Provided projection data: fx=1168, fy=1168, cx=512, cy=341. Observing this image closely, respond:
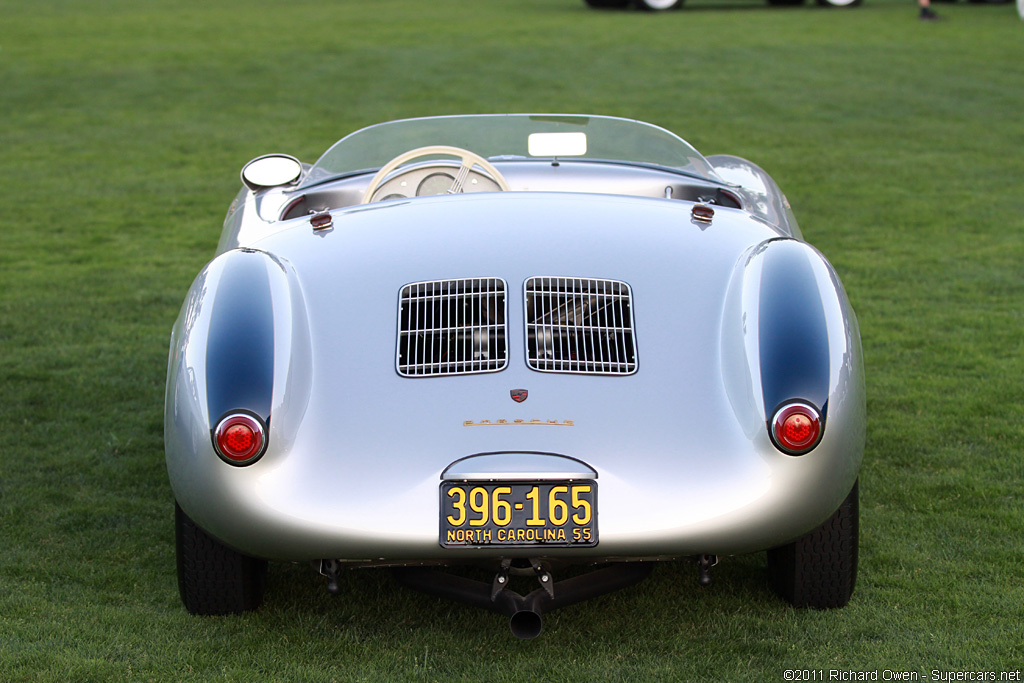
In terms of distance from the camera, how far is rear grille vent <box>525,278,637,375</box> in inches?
124

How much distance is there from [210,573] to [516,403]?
1003mm

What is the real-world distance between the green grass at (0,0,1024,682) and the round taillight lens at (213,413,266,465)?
1.80 ft

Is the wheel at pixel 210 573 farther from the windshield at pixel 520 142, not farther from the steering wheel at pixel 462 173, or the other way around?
the windshield at pixel 520 142

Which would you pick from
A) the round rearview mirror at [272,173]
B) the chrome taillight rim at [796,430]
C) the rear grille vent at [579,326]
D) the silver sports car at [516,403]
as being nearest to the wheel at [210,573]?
the silver sports car at [516,403]

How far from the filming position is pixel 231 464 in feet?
9.57

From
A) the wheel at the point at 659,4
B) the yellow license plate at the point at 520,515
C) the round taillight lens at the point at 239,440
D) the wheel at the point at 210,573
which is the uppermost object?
the round taillight lens at the point at 239,440

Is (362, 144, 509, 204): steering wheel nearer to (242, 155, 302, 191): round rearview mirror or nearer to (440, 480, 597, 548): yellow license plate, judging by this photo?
(242, 155, 302, 191): round rearview mirror

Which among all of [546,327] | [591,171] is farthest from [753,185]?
[546,327]

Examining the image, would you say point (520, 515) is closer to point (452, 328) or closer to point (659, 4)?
point (452, 328)

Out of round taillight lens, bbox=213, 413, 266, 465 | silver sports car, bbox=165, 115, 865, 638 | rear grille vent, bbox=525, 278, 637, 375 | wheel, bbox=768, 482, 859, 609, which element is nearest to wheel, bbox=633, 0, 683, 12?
silver sports car, bbox=165, 115, 865, 638

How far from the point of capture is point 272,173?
16.0 ft

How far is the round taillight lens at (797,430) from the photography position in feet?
9.59

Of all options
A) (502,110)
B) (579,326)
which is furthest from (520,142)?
(502,110)

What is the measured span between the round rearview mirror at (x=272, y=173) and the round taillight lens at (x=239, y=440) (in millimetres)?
2108
